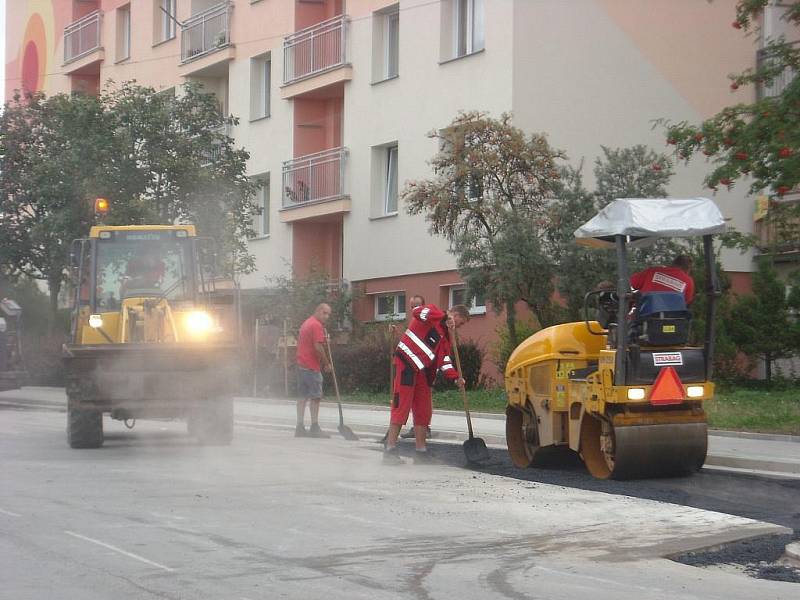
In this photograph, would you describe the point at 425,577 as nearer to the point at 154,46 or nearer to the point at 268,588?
the point at 268,588

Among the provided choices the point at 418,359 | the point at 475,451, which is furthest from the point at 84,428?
the point at 475,451

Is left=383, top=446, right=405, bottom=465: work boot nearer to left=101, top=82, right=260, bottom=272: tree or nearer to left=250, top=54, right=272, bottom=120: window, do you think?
left=101, top=82, right=260, bottom=272: tree

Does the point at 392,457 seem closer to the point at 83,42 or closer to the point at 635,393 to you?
the point at 635,393

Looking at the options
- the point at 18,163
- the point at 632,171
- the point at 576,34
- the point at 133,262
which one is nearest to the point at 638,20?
the point at 576,34

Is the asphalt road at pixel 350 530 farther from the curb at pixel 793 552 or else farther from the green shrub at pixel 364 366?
the green shrub at pixel 364 366

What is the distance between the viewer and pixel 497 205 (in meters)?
22.2

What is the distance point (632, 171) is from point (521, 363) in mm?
9190

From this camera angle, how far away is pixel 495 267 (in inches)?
869

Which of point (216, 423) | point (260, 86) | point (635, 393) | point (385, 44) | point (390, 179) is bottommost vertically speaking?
point (216, 423)

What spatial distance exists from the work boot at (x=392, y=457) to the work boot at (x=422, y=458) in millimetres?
242

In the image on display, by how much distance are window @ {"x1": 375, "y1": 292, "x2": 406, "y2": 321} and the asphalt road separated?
1591 centimetres

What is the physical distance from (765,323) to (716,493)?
13528mm

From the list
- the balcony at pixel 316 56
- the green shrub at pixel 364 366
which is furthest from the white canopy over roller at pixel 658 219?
the balcony at pixel 316 56

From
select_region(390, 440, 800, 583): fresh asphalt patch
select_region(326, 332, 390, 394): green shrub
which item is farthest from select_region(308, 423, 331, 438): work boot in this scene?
select_region(326, 332, 390, 394): green shrub
